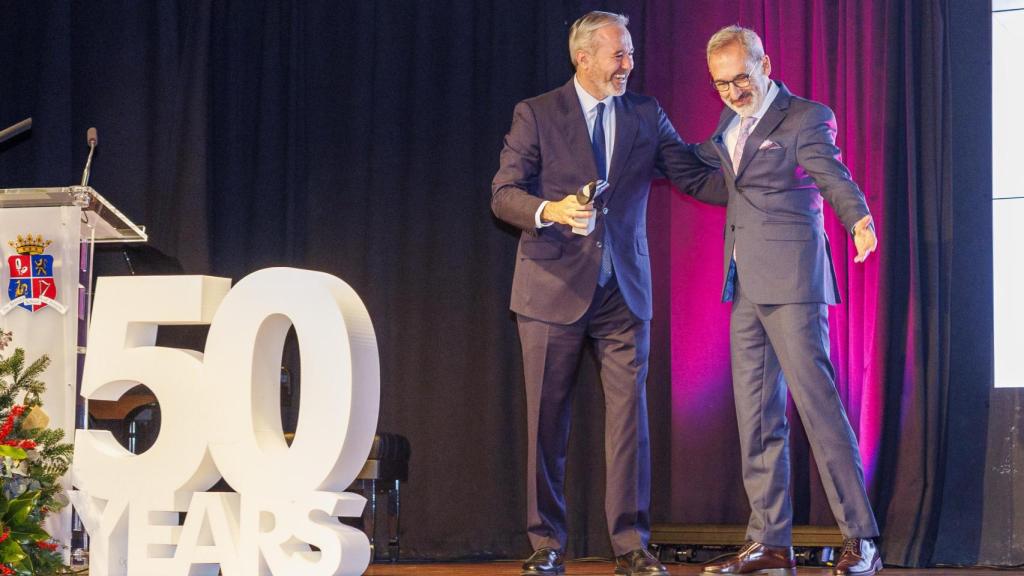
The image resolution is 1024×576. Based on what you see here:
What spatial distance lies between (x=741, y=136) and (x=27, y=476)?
2517 millimetres

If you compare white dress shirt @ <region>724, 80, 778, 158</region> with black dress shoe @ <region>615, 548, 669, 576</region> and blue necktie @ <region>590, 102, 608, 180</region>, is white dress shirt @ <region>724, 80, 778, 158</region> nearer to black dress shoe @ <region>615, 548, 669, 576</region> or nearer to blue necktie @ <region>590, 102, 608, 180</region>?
blue necktie @ <region>590, 102, 608, 180</region>

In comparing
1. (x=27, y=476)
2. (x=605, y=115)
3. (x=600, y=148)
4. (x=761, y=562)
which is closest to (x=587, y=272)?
(x=600, y=148)

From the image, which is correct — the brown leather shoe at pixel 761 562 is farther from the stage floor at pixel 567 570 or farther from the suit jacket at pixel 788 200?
the suit jacket at pixel 788 200

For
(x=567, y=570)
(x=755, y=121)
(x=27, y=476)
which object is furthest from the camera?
(x=567, y=570)

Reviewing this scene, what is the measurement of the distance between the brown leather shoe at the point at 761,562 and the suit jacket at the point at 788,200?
80 centimetres

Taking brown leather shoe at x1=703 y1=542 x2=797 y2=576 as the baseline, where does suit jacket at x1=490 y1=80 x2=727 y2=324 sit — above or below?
above

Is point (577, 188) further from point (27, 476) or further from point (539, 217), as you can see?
point (27, 476)

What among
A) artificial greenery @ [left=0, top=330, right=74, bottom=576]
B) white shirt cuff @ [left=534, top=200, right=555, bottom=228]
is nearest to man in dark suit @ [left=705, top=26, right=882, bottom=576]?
white shirt cuff @ [left=534, top=200, right=555, bottom=228]

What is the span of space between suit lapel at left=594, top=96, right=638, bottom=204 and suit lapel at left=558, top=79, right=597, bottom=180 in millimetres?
38

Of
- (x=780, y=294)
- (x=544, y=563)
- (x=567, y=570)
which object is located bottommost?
(x=567, y=570)

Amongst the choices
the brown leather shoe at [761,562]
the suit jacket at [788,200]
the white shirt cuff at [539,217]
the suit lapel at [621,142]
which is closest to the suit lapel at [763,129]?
the suit jacket at [788,200]

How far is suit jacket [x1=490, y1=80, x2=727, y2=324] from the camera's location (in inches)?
139

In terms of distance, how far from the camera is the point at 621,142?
3658mm

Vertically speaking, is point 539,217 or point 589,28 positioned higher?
point 589,28
